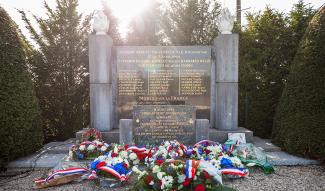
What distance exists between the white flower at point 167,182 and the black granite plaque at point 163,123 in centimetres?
273

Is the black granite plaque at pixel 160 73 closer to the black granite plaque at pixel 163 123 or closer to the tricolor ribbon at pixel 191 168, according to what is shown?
the black granite plaque at pixel 163 123

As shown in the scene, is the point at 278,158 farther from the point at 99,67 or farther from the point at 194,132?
the point at 99,67

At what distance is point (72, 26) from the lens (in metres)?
9.23

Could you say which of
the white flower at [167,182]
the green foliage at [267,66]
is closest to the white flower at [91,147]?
the white flower at [167,182]

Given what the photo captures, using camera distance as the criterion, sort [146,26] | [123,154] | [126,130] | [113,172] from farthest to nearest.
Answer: [146,26] → [126,130] → [123,154] → [113,172]

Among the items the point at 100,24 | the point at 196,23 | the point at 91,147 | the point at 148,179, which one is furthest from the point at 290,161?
the point at 196,23

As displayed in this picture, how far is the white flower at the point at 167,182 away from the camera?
4.18 m

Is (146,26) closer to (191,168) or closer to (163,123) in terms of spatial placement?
(163,123)

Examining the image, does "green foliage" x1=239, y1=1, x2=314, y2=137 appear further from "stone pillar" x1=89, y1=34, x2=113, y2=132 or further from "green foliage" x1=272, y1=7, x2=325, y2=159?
"stone pillar" x1=89, y1=34, x2=113, y2=132

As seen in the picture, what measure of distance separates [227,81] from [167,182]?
4224 mm

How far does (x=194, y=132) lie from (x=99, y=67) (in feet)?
9.60

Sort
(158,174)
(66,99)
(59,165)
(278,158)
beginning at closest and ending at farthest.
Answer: (158,174) < (59,165) < (278,158) < (66,99)

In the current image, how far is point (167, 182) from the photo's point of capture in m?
4.18

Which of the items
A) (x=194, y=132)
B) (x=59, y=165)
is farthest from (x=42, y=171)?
(x=194, y=132)
